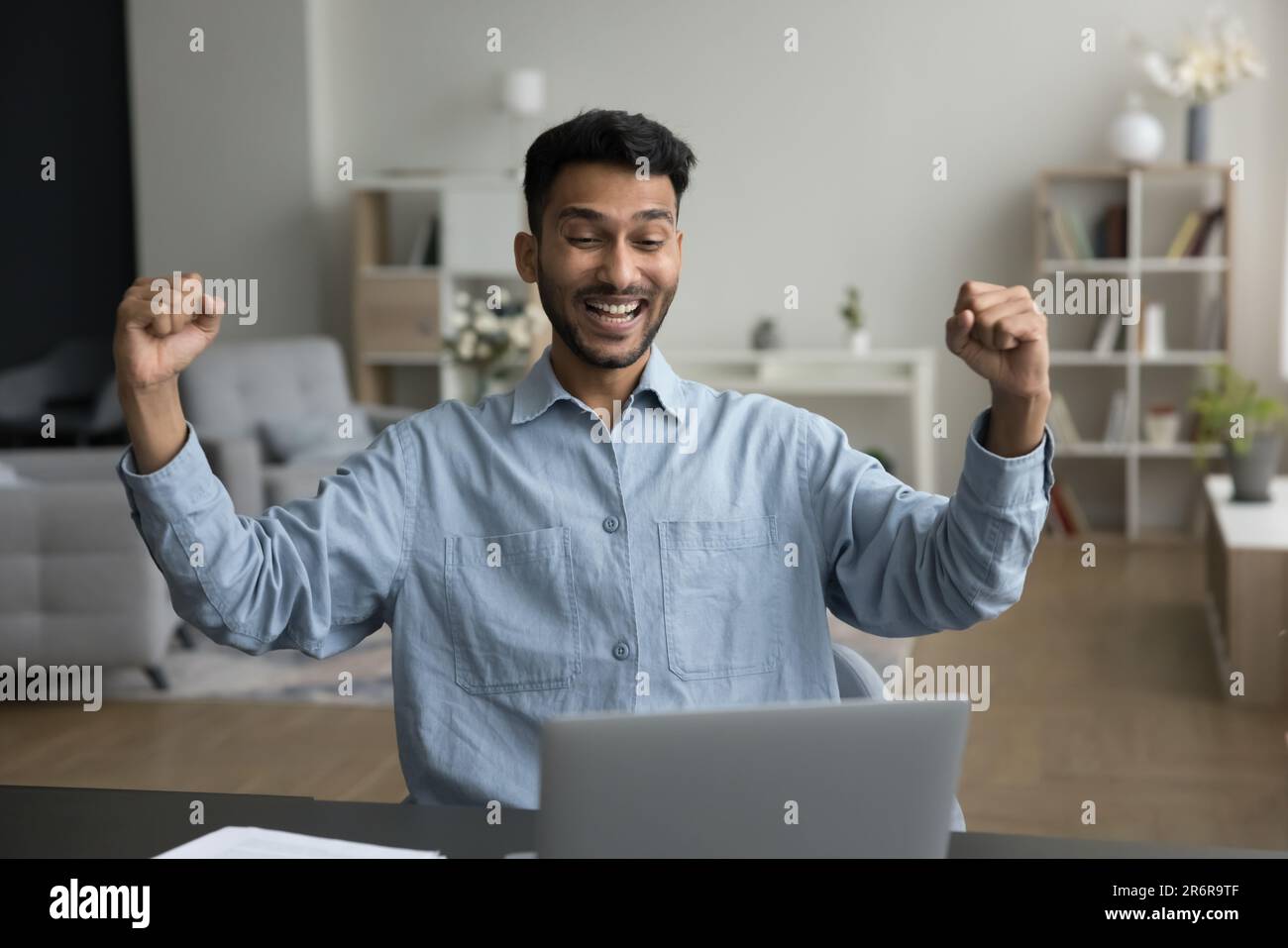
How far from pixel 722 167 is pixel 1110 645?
125 inches

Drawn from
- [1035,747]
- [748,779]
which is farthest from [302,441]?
[748,779]

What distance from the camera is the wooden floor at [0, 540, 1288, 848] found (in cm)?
297

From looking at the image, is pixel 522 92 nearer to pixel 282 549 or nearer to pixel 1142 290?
pixel 1142 290

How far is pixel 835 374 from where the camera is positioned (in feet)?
20.9

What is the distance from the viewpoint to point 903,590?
4.88ft

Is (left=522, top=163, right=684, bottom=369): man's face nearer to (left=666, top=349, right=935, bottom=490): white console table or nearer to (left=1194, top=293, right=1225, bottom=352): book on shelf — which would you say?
(left=666, top=349, right=935, bottom=490): white console table

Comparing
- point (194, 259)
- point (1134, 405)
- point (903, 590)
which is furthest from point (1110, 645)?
point (194, 259)

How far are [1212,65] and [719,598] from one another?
5144 millimetres

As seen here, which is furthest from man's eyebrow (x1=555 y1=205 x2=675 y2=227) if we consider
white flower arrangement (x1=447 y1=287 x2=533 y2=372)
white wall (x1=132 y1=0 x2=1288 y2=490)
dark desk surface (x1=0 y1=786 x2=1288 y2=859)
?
white wall (x1=132 y1=0 x2=1288 y2=490)

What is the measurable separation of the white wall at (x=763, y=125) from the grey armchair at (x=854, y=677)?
508 centimetres

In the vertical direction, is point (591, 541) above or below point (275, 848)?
above
